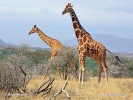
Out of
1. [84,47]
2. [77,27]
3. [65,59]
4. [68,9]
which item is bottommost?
[65,59]

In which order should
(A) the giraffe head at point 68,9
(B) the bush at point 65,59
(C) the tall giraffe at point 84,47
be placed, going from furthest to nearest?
1. (B) the bush at point 65,59
2. (A) the giraffe head at point 68,9
3. (C) the tall giraffe at point 84,47

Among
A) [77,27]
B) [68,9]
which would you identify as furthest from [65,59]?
[68,9]

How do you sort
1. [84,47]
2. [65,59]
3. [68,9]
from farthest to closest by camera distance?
[65,59], [68,9], [84,47]

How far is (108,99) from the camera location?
30.5 feet

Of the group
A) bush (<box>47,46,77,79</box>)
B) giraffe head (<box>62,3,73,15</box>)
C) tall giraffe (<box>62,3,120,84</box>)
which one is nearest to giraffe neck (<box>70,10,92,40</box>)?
tall giraffe (<box>62,3,120,84</box>)

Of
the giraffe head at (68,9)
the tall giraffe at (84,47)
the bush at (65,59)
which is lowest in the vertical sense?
the bush at (65,59)

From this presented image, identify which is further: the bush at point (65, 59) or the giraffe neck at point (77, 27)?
the bush at point (65, 59)

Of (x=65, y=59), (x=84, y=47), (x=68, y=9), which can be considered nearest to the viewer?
(x=84, y=47)

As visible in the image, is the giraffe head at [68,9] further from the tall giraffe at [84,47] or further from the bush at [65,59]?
the bush at [65,59]

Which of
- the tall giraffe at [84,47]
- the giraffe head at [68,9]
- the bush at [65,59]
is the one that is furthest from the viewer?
the bush at [65,59]

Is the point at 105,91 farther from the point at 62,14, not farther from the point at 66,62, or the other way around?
the point at 66,62

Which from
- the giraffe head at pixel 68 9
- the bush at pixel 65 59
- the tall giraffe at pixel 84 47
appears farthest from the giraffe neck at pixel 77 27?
the bush at pixel 65 59

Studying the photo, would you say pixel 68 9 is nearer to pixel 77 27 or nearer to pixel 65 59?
pixel 77 27

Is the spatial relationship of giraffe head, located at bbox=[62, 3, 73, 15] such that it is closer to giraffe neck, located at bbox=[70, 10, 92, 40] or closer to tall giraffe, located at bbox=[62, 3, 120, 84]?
tall giraffe, located at bbox=[62, 3, 120, 84]
